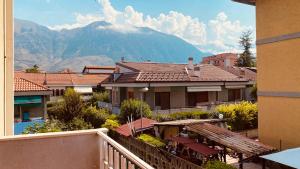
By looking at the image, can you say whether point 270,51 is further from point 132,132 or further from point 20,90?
point 20,90

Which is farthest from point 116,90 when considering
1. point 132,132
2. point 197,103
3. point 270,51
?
point 270,51

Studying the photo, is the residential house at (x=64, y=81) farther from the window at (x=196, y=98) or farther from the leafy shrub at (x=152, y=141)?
the leafy shrub at (x=152, y=141)

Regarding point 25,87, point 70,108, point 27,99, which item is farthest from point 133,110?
point 25,87

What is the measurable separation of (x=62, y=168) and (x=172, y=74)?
21.7 m

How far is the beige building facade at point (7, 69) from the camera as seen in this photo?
216 inches

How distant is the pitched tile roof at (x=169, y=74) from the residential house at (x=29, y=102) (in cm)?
748

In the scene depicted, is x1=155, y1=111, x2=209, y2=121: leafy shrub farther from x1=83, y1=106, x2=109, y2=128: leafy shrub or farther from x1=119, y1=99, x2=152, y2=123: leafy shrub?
A: x1=83, y1=106, x2=109, y2=128: leafy shrub

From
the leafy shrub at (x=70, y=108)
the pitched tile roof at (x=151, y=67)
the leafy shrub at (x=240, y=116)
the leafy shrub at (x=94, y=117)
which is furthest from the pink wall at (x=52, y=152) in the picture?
the pitched tile roof at (x=151, y=67)

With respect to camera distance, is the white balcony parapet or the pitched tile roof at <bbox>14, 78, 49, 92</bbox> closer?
the white balcony parapet

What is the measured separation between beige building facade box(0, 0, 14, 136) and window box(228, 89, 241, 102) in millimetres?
26122

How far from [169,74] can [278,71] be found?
534 inches

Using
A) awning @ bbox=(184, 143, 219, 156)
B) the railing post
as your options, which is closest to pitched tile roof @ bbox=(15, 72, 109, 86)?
awning @ bbox=(184, 143, 219, 156)

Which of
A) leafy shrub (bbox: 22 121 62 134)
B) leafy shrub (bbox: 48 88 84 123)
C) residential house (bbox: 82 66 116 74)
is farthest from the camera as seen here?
residential house (bbox: 82 66 116 74)

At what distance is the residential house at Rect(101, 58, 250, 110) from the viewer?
79.6 ft
